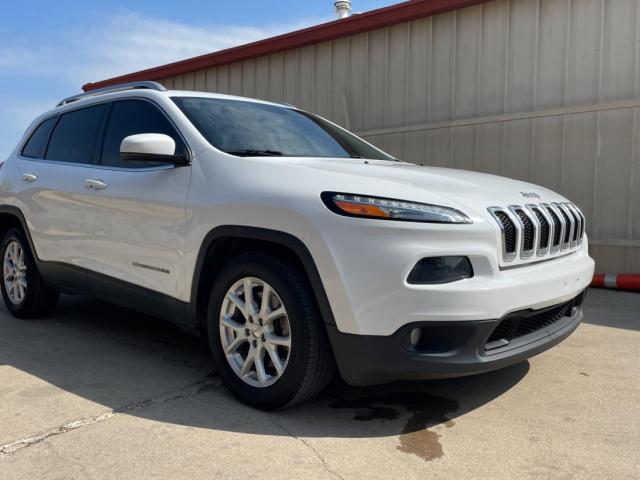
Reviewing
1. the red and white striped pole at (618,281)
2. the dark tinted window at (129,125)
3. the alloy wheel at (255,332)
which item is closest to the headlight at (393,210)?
the alloy wheel at (255,332)

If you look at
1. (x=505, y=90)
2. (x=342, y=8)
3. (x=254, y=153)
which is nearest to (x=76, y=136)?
(x=254, y=153)

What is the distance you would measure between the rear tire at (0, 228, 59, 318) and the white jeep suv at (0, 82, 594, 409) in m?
0.68

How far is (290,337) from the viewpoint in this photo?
111 inches

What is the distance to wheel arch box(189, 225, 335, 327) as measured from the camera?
272 centimetres

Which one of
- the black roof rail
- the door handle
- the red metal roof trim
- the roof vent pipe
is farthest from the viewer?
the roof vent pipe

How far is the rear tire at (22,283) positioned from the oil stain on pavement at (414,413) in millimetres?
2921

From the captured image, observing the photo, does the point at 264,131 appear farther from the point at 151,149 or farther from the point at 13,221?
the point at 13,221

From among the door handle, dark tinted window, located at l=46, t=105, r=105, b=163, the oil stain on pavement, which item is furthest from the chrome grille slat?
dark tinted window, located at l=46, t=105, r=105, b=163

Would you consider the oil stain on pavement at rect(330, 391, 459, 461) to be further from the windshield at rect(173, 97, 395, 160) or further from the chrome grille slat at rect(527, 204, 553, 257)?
the windshield at rect(173, 97, 395, 160)

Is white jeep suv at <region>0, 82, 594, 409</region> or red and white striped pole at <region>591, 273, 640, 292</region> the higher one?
white jeep suv at <region>0, 82, 594, 409</region>

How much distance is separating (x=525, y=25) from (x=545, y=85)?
0.77 m

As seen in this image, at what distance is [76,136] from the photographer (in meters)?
4.52

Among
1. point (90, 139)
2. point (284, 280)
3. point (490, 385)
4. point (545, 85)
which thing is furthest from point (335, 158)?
point (545, 85)

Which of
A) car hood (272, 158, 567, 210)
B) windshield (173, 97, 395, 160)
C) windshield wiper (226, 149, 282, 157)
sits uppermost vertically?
windshield (173, 97, 395, 160)
